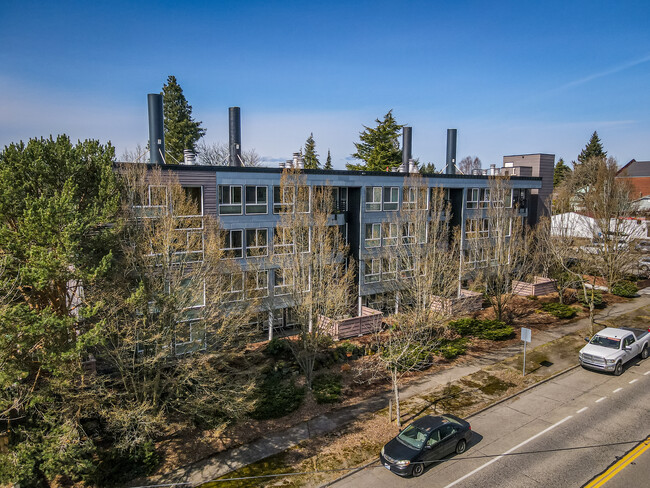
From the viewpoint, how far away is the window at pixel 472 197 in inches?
1551

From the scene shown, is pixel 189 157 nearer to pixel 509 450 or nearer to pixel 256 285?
pixel 256 285

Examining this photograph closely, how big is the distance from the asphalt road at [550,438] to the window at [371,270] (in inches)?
553

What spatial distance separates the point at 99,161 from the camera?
17297 mm

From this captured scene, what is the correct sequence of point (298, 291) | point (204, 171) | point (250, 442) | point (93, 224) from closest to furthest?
point (93, 224) < point (250, 442) < point (298, 291) < point (204, 171)

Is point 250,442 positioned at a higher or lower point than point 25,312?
lower

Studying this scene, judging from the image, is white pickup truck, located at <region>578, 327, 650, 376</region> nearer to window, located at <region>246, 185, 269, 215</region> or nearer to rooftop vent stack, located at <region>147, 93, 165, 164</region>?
window, located at <region>246, 185, 269, 215</region>

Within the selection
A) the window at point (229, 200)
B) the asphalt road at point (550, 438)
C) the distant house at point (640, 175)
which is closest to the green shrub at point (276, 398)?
the asphalt road at point (550, 438)

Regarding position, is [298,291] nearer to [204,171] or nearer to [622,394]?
[204,171]

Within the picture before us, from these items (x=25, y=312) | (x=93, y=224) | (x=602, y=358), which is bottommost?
(x=602, y=358)

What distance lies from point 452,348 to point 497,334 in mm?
4326

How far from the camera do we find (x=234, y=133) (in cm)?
3138

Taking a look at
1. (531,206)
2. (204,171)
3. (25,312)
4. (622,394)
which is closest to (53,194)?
(25,312)

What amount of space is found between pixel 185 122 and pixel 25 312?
5276 cm

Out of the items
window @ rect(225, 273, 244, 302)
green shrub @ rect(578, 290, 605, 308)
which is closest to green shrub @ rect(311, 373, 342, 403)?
window @ rect(225, 273, 244, 302)
